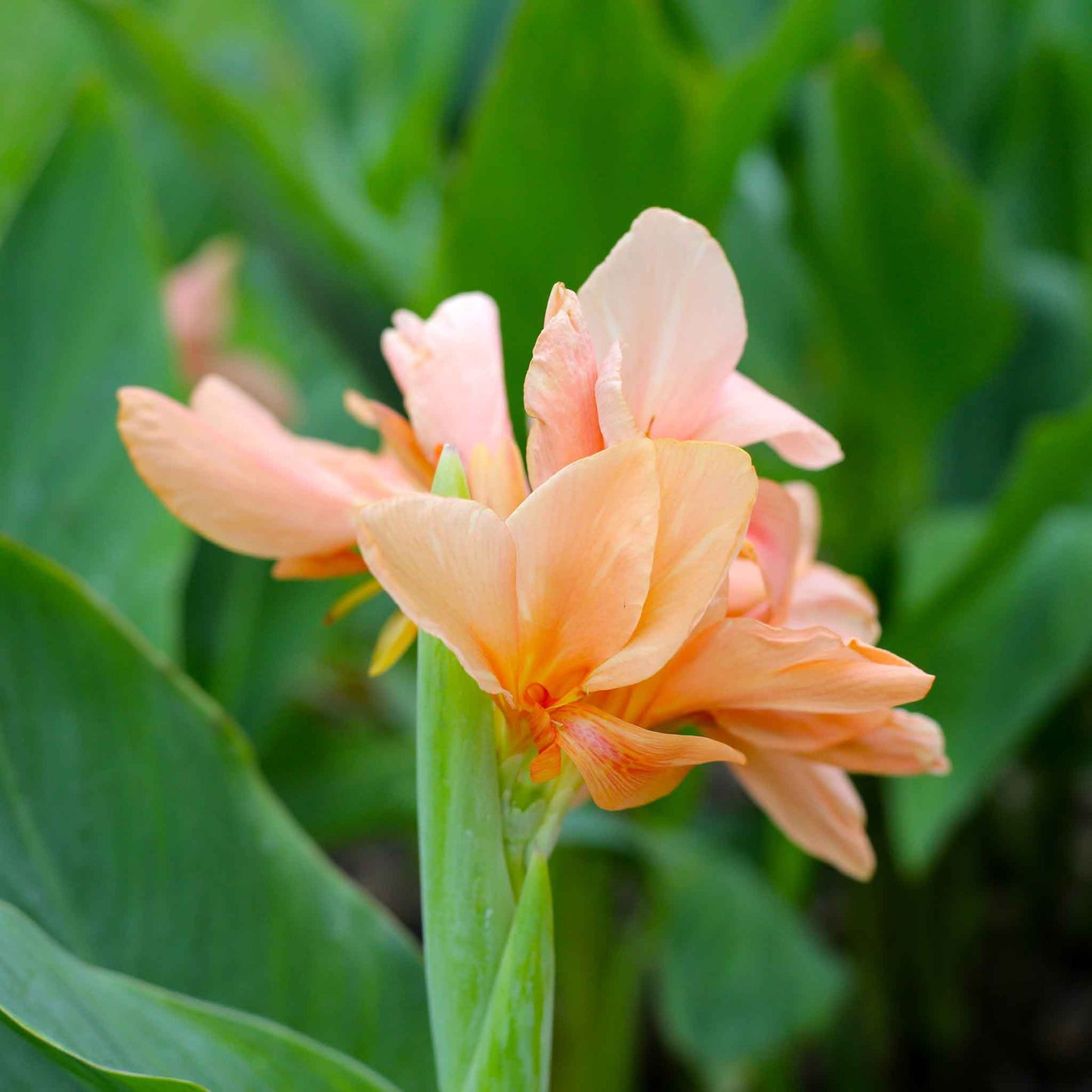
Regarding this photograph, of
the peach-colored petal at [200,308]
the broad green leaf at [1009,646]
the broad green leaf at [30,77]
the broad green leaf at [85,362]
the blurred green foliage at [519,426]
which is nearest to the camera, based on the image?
the blurred green foliage at [519,426]

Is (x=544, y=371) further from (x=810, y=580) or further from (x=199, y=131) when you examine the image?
(x=199, y=131)

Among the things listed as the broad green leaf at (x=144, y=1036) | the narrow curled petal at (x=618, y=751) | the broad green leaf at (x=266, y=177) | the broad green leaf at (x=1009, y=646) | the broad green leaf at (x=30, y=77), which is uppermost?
the broad green leaf at (x=30, y=77)

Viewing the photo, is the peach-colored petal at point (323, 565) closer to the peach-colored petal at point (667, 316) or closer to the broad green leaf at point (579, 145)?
the peach-colored petal at point (667, 316)

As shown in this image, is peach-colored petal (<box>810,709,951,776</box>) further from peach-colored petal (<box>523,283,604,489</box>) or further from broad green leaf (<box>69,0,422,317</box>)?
broad green leaf (<box>69,0,422,317</box>)

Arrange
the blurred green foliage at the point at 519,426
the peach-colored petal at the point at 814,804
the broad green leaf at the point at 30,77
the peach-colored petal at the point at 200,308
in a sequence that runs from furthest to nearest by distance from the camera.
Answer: the broad green leaf at the point at 30,77 → the peach-colored petal at the point at 200,308 → the blurred green foliage at the point at 519,426 → the peach-colored petal at the point at 814,804

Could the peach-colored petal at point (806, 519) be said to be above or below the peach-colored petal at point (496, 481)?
below

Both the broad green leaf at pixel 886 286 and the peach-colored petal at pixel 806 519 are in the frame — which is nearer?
the peach-colored petal at pixel 806 519

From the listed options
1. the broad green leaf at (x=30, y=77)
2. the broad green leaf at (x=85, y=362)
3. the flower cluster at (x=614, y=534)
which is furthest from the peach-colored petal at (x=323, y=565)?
the broad green leaf at (x=30, y=77)

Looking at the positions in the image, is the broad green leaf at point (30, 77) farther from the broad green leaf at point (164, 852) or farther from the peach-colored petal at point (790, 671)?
the peach-colored petal at point (790, 671)
